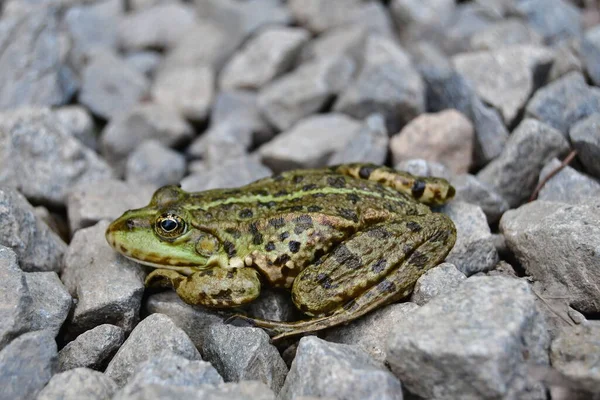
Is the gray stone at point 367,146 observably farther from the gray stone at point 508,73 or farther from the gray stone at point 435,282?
the gray stone at point 435,282

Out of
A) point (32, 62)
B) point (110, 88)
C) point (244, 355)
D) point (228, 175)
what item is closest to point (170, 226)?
point (244, 355)

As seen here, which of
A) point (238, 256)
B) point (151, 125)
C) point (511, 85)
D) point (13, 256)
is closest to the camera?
point (13, 256)

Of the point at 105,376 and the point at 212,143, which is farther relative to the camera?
the point at 212,143

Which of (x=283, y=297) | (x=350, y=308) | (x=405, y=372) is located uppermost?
(x=405, y=372)

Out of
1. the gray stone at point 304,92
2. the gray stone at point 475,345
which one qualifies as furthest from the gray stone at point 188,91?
the gray stone at point 475,345

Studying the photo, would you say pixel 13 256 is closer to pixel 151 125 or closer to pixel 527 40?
pixel 151 125

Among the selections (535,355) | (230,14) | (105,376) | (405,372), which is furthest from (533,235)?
(230,14)

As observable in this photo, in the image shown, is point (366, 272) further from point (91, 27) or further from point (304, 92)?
point (91, 27)
